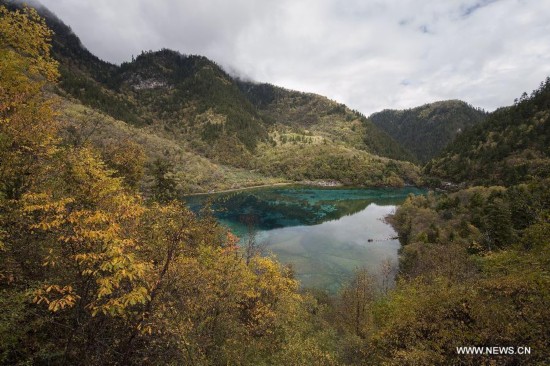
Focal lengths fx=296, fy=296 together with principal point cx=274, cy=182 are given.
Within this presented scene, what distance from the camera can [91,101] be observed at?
602 ft

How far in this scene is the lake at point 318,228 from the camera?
58575 millimetres

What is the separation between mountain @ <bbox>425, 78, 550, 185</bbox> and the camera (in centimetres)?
10850

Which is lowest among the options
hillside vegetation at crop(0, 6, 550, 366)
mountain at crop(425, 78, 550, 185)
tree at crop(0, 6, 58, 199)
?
hillside vegetation at crop(0, 6, 550, 366)

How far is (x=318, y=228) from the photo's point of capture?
89125 millimetres

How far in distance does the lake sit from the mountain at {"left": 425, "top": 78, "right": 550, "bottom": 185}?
33445 mm

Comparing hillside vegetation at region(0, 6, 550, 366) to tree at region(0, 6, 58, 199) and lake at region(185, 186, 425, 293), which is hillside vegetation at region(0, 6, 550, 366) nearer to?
tree at region(0, 6, 58, 199)

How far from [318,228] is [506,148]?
95503 mm

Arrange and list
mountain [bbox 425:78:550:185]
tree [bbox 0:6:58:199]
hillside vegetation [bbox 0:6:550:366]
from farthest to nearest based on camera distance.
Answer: mountain [bbox 425:78:550:185] < tree [bbox 0:6:58:199] < hillside vegetation [bbox 0:6:550:366]

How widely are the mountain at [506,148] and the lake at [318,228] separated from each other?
33445 millimetres

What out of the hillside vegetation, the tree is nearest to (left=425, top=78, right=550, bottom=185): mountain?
the hillside vegetation

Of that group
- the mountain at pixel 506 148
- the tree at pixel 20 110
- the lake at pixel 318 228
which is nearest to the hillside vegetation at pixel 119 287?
the tree at pixel 20 110

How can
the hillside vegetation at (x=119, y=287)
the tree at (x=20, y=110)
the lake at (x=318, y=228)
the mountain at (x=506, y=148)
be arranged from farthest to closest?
the mountain at (x=506, y=148), the lake at (x=318, y=228), the tree at (x=20, y=110), the hillside vegetation at (x=119, y=287)

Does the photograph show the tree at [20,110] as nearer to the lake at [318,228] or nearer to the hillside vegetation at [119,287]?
the hillside vegetation at [119,287]

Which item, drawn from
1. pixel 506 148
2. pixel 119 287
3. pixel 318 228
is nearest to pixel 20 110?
pixel 119 287
